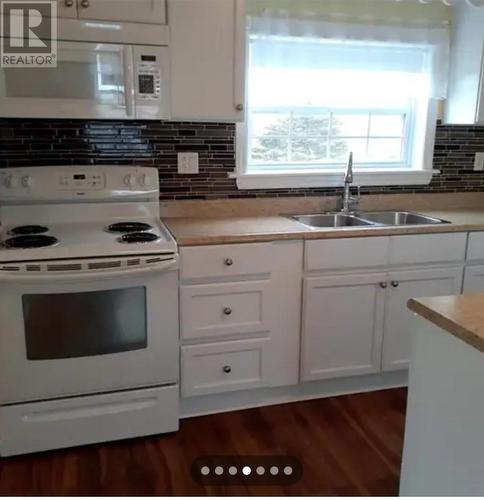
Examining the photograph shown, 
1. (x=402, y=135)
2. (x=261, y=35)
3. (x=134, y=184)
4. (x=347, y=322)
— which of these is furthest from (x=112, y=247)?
(x=402, y=135)

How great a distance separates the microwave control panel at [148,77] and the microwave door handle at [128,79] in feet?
0.11

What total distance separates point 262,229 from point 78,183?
894mm

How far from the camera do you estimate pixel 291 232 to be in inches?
90.4

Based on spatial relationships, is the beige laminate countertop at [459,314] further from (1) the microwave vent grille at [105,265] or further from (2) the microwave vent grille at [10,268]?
(2) the microwave vent grille at [10,268]

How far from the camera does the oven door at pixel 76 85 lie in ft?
6.78

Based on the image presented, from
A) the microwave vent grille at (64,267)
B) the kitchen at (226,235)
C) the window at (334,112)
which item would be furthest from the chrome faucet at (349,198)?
the microwave vent grille at (64,267)

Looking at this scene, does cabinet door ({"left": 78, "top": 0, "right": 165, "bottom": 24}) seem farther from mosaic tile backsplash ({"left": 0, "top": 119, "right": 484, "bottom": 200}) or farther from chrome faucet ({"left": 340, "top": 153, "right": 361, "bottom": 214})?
chrome faucet ({"left": 340, "top": 153, "right": 361, "bottom": 214})

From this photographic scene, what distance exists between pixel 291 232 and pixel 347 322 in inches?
21.4

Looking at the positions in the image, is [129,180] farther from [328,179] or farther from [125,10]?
[328,179]

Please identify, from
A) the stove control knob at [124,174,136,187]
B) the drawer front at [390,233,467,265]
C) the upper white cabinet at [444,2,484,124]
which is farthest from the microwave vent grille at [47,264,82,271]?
the upper white cabinet at [444,2,484,124]

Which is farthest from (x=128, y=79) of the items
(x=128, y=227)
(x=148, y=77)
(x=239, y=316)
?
(x=239, y=316)

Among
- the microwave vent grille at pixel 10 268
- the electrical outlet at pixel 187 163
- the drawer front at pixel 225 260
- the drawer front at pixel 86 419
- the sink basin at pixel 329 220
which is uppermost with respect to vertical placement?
the electrical outlet at pixel 187 163

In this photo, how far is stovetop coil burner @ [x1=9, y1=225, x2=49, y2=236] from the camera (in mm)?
2205

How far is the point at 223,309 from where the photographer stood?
2.28 metres
